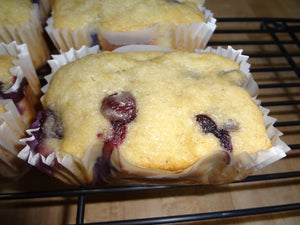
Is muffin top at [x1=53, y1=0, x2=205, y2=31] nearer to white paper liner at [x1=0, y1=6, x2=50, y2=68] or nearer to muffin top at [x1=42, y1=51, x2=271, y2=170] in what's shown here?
white paper liner at [x1=0, y1=6, x2=50, y2=68]

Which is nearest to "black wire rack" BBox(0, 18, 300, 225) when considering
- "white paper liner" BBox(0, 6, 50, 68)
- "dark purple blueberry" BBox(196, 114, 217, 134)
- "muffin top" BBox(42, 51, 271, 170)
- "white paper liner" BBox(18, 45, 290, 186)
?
"white paper liner" BBox(18, 45, 290, 186)

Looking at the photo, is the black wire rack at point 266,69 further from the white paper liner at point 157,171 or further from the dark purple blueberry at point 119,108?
the dark purple blueberry at point 119,108

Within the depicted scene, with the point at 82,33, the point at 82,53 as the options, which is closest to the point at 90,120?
the point at 82,53

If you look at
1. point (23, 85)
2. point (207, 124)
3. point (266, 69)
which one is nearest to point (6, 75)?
point (23, 85)

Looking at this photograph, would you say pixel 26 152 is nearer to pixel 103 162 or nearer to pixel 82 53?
pixel 103 162

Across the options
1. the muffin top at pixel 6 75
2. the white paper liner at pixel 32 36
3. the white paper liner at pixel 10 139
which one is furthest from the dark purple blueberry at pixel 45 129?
the white paper liner at pixel 32 36

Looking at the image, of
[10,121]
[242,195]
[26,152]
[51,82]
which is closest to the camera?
[26,152]

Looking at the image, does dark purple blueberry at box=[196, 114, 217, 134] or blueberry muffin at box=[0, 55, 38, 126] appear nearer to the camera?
dark purple blueberry at box=[196, 114, 217, 134]

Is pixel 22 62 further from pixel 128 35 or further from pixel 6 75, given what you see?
pixel 128 35
